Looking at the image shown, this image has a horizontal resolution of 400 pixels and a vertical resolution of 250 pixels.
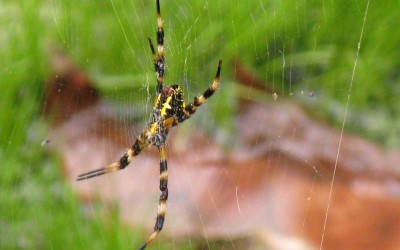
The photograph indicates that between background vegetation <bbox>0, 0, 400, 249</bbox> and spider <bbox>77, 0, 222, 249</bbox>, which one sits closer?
spider <bbox>77, 0, 222, 249</bbox>

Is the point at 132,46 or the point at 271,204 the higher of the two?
the point at 132,46

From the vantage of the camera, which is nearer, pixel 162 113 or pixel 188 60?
pixel 162 113

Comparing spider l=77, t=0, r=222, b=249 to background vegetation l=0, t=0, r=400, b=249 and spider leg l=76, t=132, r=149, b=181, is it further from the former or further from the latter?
background vegetation l=0, t=0, r=400, b=249

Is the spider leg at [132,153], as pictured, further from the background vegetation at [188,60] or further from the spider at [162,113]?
the background vegetation at [188,60]

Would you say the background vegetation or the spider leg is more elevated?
the background vegetation

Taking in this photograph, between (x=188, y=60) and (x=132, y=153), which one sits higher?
(x=188, y=60)

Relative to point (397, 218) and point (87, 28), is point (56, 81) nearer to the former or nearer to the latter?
point (87, 28)

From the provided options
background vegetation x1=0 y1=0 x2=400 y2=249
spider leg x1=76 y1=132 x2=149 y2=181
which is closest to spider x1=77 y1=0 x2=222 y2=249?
spider leg x1=76 y1=132 x2=149 y2=181

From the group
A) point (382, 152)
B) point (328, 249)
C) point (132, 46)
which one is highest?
point (132, 46)

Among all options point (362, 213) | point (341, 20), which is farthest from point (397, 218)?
point (341, 20)
